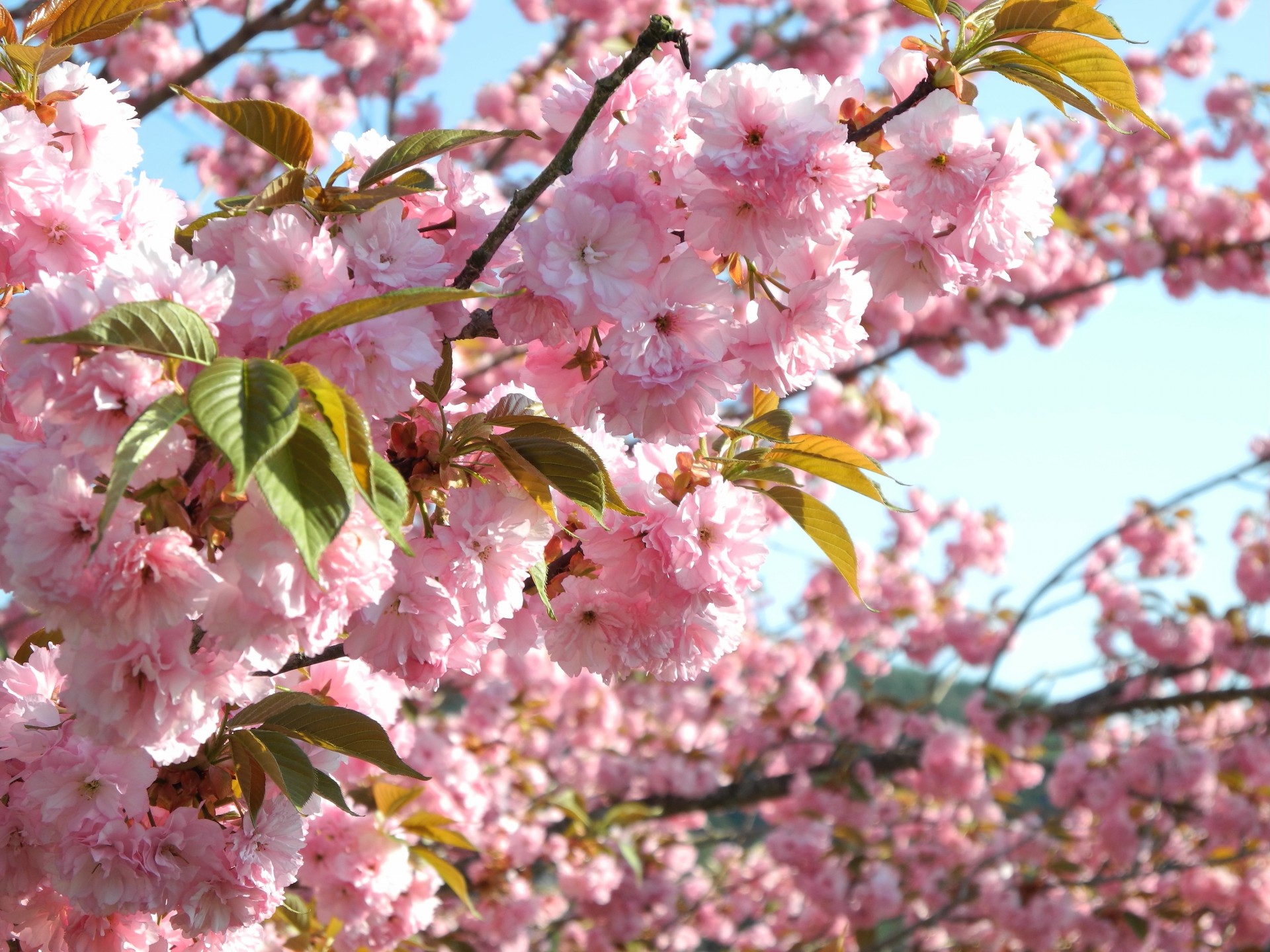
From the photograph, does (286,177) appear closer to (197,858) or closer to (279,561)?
(279,561)

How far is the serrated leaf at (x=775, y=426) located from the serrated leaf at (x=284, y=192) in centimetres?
58

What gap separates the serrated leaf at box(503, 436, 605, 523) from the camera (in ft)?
3.36

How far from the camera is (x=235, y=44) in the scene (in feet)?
10.3

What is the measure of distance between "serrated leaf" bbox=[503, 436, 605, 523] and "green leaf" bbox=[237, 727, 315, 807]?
1.51 ft

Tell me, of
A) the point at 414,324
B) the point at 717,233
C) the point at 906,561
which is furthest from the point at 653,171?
the point at 906,561

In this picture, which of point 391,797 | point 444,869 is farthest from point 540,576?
point 444,869

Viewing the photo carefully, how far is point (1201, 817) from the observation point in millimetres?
5105

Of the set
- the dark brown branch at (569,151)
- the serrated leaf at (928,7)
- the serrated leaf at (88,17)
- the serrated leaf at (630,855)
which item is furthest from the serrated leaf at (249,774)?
the serrated leaf at (630,855)

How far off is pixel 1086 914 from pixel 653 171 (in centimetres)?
546

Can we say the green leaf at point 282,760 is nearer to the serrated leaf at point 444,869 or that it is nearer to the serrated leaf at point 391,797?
the serrated leaf at point 391,797

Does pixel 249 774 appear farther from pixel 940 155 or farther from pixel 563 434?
pixel 940 155

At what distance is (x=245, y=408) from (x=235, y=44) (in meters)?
2.89

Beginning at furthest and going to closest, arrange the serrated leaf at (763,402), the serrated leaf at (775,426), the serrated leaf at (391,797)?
1. the serrated leaf at (391,797)
2. the serrated leaf at (763,402)
3. the serrated leaf at (775,426)

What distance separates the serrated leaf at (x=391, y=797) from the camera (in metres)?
1.95
